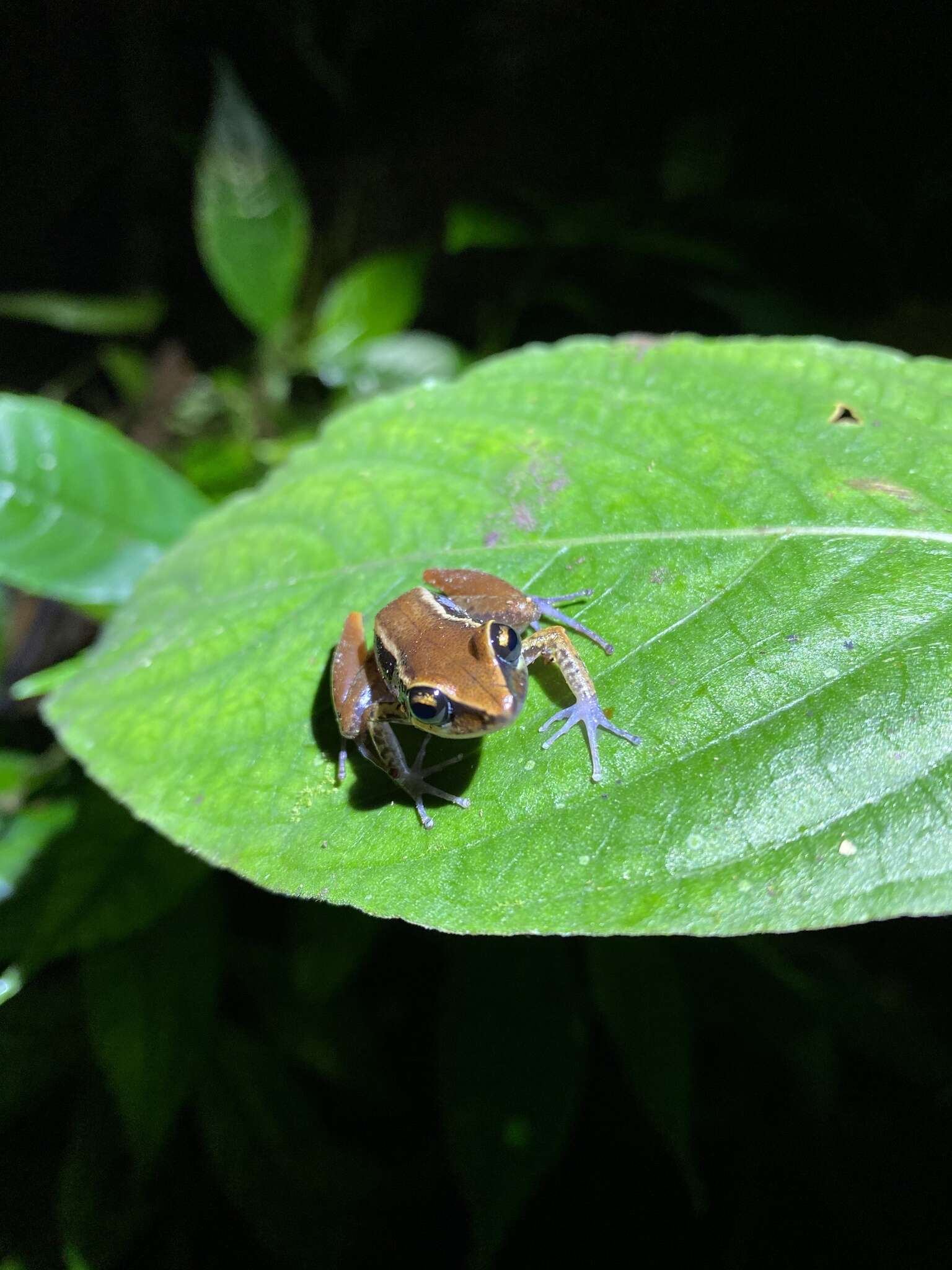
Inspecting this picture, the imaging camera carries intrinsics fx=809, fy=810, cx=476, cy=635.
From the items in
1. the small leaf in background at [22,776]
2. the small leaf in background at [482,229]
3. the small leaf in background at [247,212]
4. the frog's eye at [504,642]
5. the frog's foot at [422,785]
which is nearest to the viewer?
the frog's foot at [422,785]

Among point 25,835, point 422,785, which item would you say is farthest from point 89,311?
point 422,785

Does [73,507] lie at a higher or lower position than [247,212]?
lower

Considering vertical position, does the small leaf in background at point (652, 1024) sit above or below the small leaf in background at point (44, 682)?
below

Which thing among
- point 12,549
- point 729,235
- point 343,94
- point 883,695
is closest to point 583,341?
point 883,695

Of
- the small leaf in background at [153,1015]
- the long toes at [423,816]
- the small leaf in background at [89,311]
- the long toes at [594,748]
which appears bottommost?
the small leaf in background at [153,1015]

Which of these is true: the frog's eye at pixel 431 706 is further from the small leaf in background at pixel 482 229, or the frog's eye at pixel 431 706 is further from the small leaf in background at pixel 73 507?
the small leaf in background at pixel 482 229

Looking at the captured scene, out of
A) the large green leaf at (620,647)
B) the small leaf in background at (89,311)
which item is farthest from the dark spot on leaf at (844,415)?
the small leaf in background at (89,311)

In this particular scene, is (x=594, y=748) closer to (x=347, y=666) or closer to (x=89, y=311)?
(x=347, y=666)
